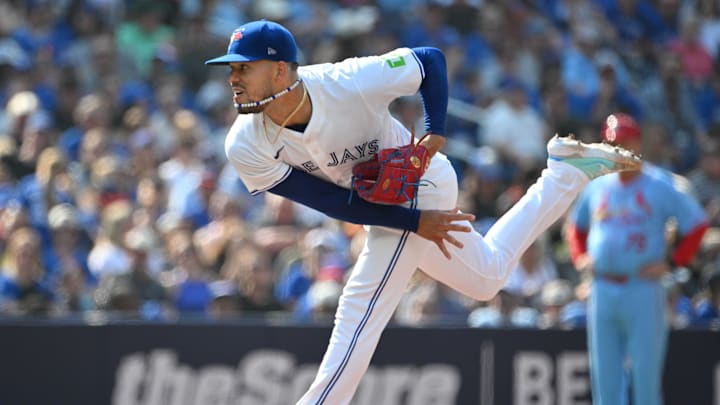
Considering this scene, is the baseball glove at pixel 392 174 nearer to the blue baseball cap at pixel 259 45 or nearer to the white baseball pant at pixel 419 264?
the white baseball pant at pixel 419 264

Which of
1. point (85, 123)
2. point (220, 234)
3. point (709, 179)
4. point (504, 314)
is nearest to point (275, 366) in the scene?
point (504, 314)

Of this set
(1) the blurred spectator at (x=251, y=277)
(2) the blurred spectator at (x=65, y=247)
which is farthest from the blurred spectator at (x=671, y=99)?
(2) the blurred spectator at (x=65, y=247)

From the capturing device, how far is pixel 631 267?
834 cm

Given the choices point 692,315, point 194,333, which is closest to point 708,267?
point 692,315

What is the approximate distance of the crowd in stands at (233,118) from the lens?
32.8ft

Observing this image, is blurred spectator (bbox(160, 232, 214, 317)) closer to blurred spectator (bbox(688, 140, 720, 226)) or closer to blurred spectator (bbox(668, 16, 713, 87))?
blurred spectator (bbox(688, 140, 720, 226))

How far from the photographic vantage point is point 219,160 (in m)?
12.5

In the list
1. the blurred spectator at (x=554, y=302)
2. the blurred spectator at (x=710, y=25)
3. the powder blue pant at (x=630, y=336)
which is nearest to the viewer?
the powder blue pant at (x=630, y=336)

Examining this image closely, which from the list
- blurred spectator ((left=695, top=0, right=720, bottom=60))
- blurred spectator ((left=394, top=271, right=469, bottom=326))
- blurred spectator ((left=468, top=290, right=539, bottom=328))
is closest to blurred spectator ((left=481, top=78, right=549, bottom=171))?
blurred spectator ((left=394, top=271, right=469, bottom=326))

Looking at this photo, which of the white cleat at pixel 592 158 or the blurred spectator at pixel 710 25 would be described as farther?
the blurred spectator at pixel 710 25

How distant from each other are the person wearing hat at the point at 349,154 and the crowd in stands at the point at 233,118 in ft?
10.7

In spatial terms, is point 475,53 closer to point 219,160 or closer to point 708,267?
point 219,160

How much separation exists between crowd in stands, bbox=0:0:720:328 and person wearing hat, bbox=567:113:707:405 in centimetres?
104

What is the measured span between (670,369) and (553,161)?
298 centimetres
